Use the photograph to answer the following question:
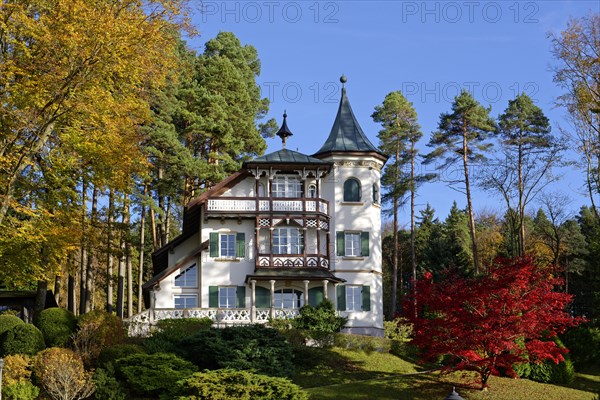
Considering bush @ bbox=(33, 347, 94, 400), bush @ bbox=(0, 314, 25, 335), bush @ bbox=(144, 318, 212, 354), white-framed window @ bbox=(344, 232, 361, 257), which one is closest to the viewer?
bush @ bbox=(33, 347, 94, 400)

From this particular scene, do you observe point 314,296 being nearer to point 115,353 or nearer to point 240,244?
point 240,244

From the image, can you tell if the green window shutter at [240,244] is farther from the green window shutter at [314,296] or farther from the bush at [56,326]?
the bush at [56,326]

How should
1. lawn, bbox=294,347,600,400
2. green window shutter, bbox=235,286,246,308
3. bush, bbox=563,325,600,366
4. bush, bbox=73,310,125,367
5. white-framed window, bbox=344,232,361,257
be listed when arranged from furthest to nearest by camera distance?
white-framed window, bbox=344,232,361,257
green window shutter, bbox=235,286,246,308
bush, bbox=563,325,600,366
bush, bbox=73,310,125,367
lawn, bbox=294,347,600,400

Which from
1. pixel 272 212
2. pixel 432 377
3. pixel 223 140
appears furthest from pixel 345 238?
pixel 432 377

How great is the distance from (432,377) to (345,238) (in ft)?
50.7

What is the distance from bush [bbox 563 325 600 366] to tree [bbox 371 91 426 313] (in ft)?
68.2

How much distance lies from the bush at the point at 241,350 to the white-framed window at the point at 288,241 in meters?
12.7

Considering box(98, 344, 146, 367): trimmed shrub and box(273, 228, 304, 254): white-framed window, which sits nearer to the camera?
box(98, 344, 146, 367): trimmed shrub

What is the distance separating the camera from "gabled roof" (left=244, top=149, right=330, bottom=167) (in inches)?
1524

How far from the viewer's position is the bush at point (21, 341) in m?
24.8

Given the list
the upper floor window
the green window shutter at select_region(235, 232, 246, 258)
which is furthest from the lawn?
the upper floor window

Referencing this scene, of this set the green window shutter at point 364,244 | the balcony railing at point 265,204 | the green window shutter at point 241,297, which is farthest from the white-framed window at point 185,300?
the green window shutter at point 364,244

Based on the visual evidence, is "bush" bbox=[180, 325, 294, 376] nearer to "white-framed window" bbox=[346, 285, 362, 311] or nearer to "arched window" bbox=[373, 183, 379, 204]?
"white-framed window" bbox=[346, 285, 362, 311]

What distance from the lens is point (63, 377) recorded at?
71.4 ft
